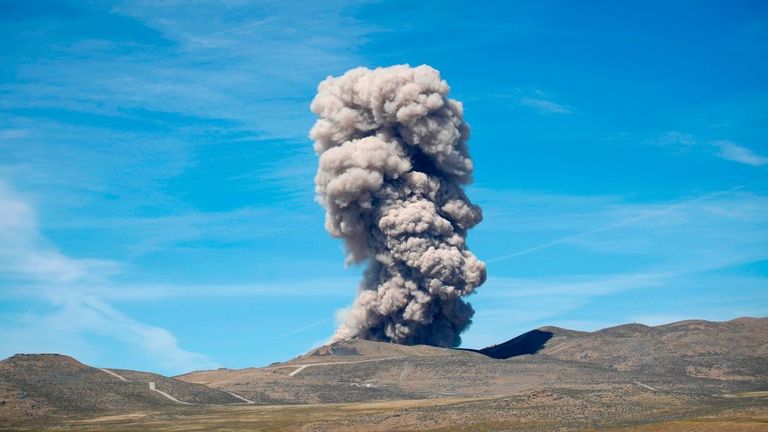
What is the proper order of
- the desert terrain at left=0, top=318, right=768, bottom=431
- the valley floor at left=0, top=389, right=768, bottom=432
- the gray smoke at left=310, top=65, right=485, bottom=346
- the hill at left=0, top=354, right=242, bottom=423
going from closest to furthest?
the valley floor at left=0, top=389, right=768, bottom=432 < the desert terrain at left=0, top=318, right=768, bottom=431 < the hill at left=0, top=354, right=242, bottom=423 < the gray smoke at left=310, top=65, right=485, bottom=346

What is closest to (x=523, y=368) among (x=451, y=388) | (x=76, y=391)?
(x=451, y=388)

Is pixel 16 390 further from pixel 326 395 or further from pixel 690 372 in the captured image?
pixel 690 372

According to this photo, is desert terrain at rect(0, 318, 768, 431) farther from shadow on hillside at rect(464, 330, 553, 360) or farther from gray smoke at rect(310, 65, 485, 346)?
gray smoke at rect(310, 65, 485, 346)

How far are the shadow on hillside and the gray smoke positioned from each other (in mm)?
7925

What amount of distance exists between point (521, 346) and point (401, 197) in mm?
34190

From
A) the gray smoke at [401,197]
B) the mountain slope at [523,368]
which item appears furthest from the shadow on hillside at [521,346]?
the gray smoke at [401,197]

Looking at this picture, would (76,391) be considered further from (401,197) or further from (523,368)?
(401,197)

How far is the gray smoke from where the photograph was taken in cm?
15775

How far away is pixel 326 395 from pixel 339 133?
5226 cm

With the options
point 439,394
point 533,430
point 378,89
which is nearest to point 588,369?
point 439,394

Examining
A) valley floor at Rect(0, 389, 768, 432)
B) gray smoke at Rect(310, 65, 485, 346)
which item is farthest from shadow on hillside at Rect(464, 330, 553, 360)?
valley floor at Rect(0, 389, 768, 432)

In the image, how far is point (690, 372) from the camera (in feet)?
480

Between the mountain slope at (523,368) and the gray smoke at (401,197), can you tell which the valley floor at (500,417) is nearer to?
the mountain slope at (523,368)

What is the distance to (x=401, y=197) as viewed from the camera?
162 metres
